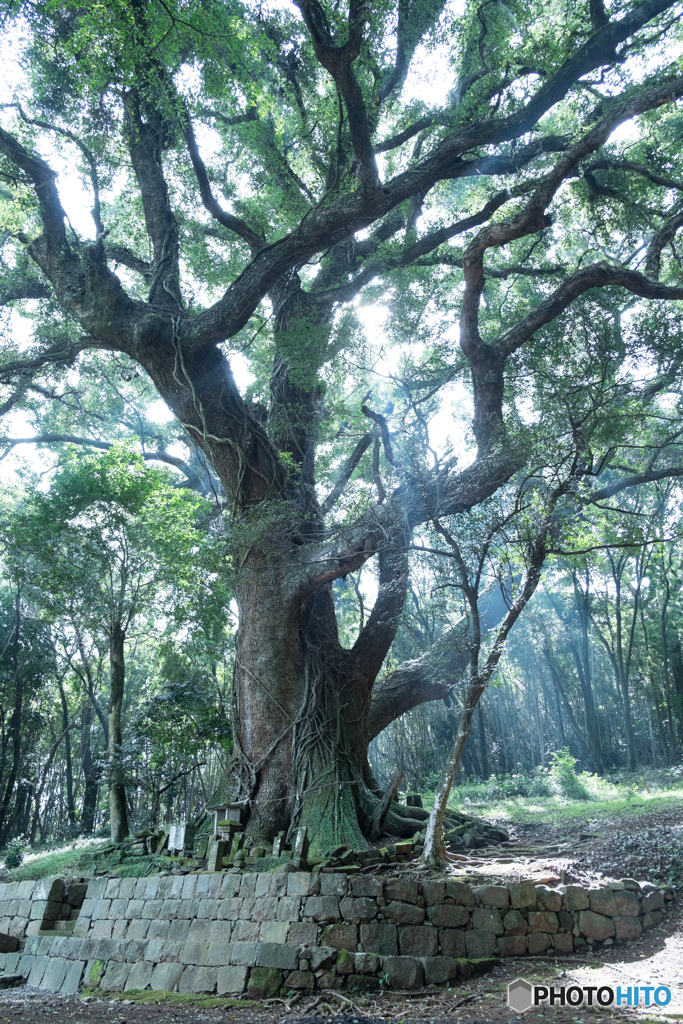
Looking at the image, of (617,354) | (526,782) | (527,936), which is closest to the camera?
(527,936)

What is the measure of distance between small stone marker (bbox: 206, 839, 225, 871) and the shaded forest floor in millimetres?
1109

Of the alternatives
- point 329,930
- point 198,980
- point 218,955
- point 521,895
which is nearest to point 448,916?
point 521,895

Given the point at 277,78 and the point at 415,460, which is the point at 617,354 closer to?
the point at 415,460

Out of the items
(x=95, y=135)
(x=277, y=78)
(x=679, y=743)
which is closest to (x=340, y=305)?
(x=277, y=78)

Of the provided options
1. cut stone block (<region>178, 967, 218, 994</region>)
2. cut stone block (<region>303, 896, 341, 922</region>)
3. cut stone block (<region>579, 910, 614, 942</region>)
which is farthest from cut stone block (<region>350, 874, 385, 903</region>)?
cut stone block (<region>579, 910, 614, 942</region>)

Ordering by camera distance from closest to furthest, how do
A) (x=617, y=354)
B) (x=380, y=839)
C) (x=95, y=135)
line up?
(x=380, y=839) → (x=617, y=354) → (x=95, y=135)

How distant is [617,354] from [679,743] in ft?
29.6

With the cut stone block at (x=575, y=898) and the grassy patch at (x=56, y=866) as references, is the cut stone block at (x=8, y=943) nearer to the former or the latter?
the grassy patch at (x=56, y=866)

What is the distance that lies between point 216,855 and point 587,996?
317cm

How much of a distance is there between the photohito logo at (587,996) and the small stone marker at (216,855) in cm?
265

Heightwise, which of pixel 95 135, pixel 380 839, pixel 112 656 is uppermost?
pixel 95 135

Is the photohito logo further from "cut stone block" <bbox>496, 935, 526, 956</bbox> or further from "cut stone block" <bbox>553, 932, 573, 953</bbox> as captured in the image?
"cut stone block" <bbox>553, 932, 573, 953</bbox>

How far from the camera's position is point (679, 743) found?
1256 centimetres

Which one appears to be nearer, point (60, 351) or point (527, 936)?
point (527, 936)
